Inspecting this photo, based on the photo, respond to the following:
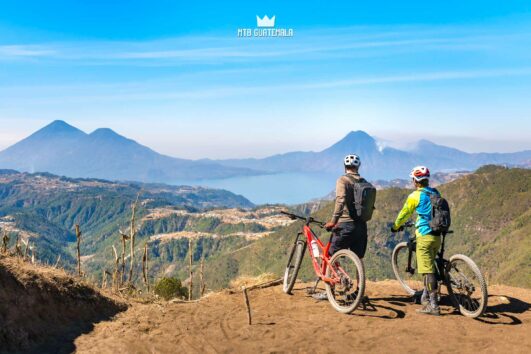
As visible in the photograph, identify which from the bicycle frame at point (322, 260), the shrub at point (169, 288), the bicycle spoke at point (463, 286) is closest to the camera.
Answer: the bicycle spoke at point (463, 286)

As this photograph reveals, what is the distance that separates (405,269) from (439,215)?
7.08 ft

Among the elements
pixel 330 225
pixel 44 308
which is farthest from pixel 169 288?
pixel 330 225

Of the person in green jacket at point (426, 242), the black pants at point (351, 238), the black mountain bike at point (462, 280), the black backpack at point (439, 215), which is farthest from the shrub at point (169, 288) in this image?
the black backpack at point (439, 215)

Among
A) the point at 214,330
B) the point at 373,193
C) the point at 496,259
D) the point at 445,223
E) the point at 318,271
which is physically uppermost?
the point at 373,193

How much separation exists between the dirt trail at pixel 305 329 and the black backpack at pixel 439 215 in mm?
1874

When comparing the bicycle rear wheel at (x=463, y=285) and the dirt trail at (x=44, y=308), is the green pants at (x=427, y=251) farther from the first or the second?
the dirt trail at (x=44, y=308)

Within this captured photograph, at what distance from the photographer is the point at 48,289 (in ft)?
29.9

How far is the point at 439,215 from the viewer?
9.34 meters

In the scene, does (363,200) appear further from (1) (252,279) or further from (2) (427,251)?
(1) (252,279)

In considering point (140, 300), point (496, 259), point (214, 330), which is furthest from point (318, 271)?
point (496, 259)

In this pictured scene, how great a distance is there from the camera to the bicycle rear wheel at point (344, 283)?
31.3 ft

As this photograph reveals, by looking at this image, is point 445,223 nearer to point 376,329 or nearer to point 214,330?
point 376,329

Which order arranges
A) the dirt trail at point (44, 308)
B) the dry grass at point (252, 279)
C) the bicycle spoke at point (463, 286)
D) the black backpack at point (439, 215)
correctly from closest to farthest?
1. the dirt trail at point (44, 308)
2. the black backpack at point (439, 215)
3. the bicycle spoke at point (463, 286)
4. the dry grass at point (252, 279)

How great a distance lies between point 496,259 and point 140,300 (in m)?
206
